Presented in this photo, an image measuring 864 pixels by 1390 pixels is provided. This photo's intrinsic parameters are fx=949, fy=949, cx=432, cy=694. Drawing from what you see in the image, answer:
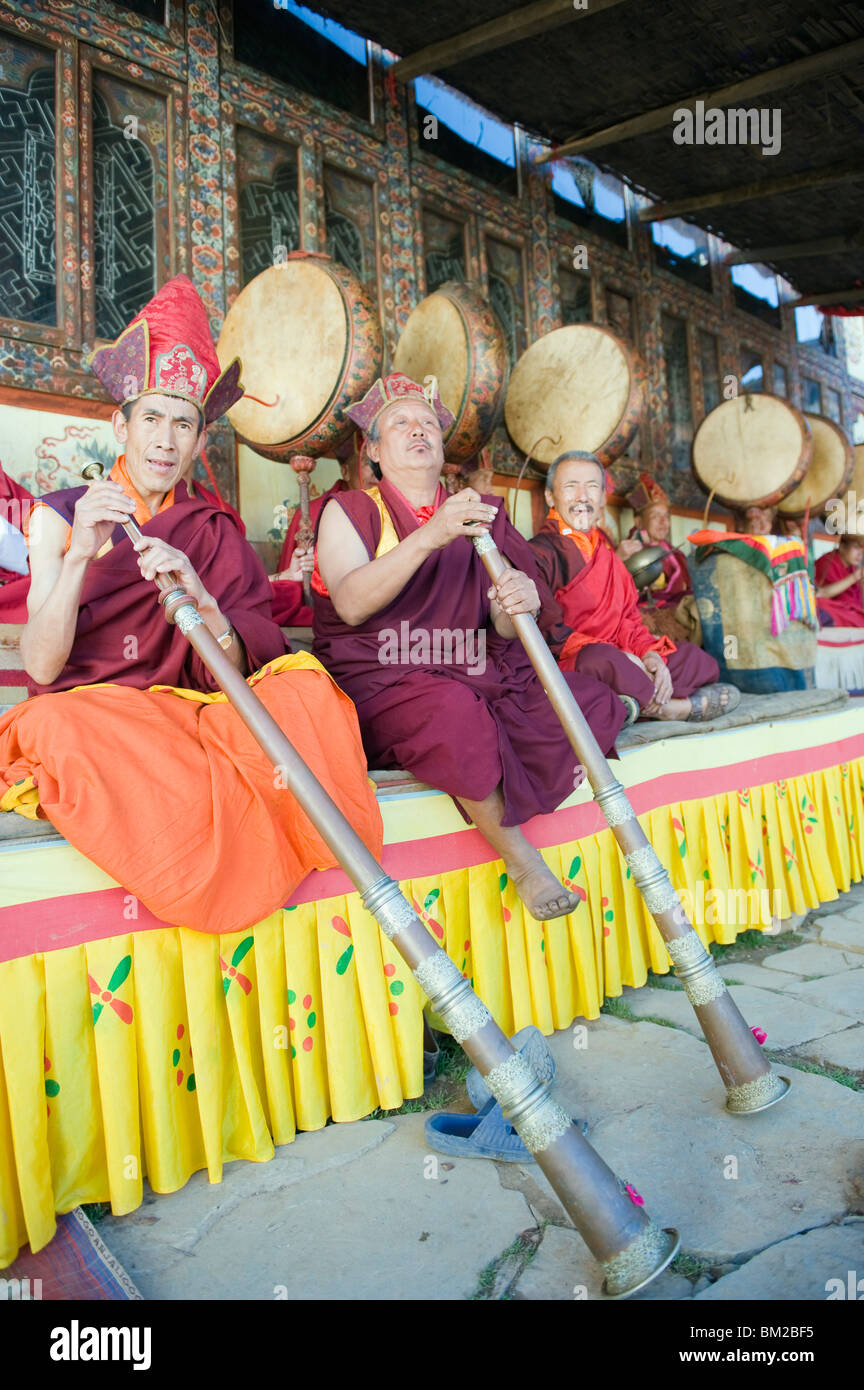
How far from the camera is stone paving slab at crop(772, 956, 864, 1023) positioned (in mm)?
2503

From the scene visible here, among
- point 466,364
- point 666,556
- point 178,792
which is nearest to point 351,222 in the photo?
point 466,364

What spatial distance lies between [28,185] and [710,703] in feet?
11.2

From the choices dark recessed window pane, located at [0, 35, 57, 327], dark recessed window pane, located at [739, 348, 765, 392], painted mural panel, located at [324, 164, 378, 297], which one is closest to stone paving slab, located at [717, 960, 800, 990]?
dark recessed window pane, located at [0, 35, 57, 327]

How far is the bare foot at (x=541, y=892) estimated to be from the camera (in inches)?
89.3

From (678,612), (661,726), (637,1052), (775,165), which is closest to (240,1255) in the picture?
(637,1052)

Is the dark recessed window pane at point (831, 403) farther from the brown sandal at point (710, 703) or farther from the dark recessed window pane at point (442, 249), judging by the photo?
the brown sandal at point (710, 703)

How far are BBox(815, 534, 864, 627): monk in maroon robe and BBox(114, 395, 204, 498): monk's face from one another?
228 inches

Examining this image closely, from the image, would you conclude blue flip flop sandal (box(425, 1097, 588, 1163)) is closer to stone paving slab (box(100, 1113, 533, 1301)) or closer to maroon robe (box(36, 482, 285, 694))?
stone paving slab (box(100, 1113, 533, 1301))

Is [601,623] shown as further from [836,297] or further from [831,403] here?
[831,403]

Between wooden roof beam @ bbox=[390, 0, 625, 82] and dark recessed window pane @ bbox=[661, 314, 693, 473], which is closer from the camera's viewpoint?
wooden roof beam @ bbox=[390, 0, 625, 82]

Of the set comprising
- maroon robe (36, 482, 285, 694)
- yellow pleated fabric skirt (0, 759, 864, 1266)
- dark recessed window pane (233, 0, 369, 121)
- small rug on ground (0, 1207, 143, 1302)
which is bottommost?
small rug on ground (0, 1207, 143, 1302)

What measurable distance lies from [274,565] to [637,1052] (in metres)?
3.14

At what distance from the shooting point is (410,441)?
2811 mm

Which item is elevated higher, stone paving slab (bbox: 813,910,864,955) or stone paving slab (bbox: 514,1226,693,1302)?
stone paving slab (bbox: 813,910,864,955)
